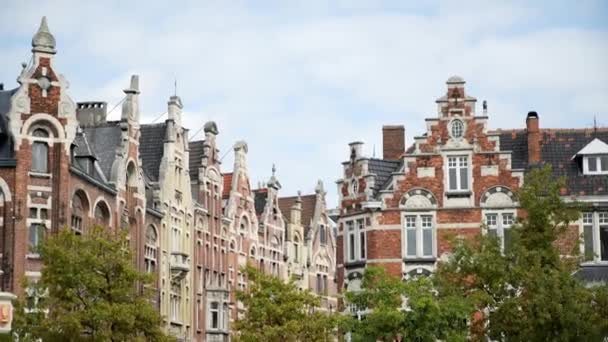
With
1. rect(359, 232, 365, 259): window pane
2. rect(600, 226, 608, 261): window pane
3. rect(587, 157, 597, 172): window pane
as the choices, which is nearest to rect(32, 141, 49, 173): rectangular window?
rect(359, 232, 365, 259): window pane

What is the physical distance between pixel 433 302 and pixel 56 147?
19.2 m

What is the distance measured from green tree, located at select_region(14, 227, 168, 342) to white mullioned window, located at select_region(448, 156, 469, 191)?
53.4ft

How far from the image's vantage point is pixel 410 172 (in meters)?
62.4

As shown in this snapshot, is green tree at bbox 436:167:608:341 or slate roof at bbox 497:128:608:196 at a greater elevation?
slate roof at bbox 497:128:608:196

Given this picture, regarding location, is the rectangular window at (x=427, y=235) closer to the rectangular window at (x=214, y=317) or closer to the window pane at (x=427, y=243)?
the window pane at (x=427, y=243)

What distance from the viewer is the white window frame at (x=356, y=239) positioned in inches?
2480

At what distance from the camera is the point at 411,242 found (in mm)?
62062

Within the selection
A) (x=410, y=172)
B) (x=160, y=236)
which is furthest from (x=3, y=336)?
(x=160, y=236)

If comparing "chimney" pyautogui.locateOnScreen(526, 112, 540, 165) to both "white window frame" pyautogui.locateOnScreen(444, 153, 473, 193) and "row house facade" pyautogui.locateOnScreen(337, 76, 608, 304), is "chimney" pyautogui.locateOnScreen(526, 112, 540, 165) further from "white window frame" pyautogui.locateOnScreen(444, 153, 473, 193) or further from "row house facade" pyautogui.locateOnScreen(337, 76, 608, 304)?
"white window frame" pyautogui.locateOnScreen(444, 153, 473, 193)

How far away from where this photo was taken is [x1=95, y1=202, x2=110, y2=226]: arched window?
215ft

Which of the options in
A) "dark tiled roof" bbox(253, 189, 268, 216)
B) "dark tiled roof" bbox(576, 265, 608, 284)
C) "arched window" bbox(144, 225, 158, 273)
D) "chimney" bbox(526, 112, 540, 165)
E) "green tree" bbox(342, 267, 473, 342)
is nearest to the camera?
"green tree" bbox(342, 267, 473, 342)

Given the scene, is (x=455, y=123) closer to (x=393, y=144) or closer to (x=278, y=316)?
(x=393, y=144)

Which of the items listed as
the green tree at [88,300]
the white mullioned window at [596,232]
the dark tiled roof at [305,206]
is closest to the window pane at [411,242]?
the white mullioned window at [596,232]

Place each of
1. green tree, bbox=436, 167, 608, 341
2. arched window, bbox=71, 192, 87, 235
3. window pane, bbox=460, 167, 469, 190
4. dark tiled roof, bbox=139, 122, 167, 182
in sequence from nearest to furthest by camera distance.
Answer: green tree, bbox=436, 167, 608, 341 < window pane, bbox=460, 167, 469, 190 < arched window, bbox=71, 192, 87, 235 < dark tiled roof, bbox=139, 122, 167, 182
